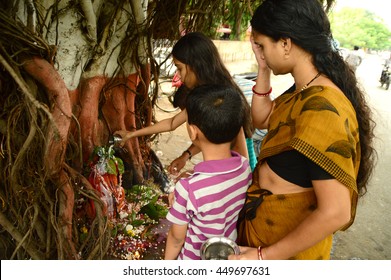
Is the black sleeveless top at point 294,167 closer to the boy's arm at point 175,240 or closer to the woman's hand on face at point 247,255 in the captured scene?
the woman's hand on face at point 247,255

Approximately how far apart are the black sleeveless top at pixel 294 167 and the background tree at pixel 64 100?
1133 mm

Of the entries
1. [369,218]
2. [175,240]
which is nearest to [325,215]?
[175,240]

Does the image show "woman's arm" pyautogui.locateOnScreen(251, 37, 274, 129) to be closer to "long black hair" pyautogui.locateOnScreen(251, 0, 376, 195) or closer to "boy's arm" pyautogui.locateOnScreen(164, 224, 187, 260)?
"long black hair" pyautogui.locateOnScreen(251, 0, 376, 195)

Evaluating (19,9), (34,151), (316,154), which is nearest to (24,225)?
(34,151)

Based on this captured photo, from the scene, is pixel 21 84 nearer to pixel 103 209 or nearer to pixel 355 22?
pixel 103 209

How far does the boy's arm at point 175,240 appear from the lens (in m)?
1.32

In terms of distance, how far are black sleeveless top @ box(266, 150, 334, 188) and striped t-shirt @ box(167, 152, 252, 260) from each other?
0.63 ft

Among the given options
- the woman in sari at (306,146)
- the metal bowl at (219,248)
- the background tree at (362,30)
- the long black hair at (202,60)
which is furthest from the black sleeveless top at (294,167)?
the background tree at (362,30)

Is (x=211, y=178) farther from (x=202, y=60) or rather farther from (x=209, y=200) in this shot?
(x=202, y=60)

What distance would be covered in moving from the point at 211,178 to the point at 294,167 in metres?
0.31

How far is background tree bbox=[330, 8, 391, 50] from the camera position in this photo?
1208 inches

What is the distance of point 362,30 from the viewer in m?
Result: 31.3

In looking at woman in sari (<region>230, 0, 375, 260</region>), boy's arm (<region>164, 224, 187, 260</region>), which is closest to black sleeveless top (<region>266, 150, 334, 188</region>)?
woman in sari (<region>230, 0, 375, 260</region>)

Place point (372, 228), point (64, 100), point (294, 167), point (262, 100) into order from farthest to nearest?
point (372, 228), point (64, 100), point (262, 100), point (294, 167)
